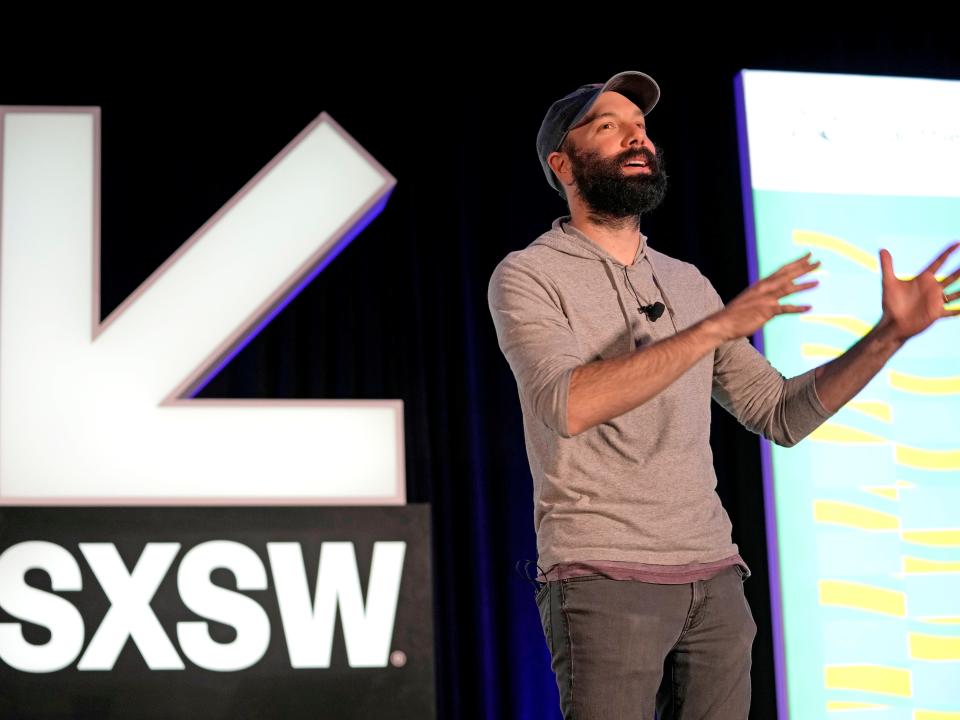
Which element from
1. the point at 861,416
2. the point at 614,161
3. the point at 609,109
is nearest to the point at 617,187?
the point at 614,161

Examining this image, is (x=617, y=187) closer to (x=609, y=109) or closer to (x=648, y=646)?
(x=609, y=109)

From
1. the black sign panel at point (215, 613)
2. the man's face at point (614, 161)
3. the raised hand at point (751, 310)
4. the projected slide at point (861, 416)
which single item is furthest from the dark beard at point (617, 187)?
the projected slide at point (861, 416)

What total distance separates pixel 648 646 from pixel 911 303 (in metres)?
0.62

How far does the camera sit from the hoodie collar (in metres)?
1.67

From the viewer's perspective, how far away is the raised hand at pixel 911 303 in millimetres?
1600

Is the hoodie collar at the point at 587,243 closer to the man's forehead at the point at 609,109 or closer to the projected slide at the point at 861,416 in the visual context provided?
the man's forehead at the point at 609,109

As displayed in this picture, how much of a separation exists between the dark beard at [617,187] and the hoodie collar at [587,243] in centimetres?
4

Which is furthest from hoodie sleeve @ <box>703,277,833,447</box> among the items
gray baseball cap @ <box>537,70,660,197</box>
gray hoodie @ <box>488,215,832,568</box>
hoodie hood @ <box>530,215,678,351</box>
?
gray baseball cap @ <box>537,70,660,197</box>

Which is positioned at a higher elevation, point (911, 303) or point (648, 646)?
point (911, 303)

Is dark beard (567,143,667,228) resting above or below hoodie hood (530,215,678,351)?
above

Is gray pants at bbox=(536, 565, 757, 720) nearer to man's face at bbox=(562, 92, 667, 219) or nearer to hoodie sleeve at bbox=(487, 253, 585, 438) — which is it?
hoodie sleeve at bbox=(487, 253, 585, 438)

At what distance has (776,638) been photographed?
9.85 ft

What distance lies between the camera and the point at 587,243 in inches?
66.4

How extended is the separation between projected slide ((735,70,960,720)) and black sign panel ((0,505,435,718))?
5.62 feet
